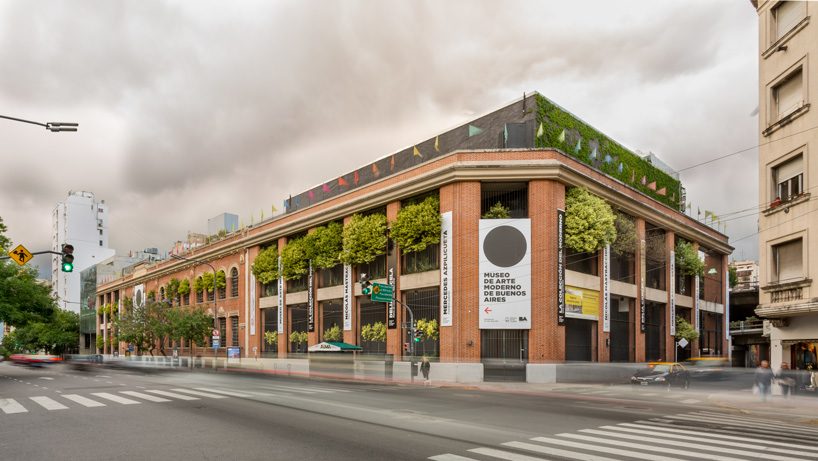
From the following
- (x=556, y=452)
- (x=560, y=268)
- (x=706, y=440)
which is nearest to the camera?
(x=556, y=452)

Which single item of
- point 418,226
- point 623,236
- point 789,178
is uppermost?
point 789,178

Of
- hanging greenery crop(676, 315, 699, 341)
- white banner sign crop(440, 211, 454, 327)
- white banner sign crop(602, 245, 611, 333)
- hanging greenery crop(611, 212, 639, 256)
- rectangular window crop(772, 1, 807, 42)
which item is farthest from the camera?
hanging greenery crop(676, 315, 699, 341)

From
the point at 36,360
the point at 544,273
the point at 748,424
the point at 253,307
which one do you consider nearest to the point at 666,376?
Answer: the point at 544,273

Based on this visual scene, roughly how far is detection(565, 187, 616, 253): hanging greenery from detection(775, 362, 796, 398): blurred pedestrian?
14.5 meters

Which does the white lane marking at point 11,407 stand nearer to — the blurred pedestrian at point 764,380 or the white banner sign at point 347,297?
the blurred pedestrian at point 764,380

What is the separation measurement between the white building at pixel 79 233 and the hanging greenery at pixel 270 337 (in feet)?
320

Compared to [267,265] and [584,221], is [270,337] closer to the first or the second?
[267,265]

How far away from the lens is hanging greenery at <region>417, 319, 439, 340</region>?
122ft

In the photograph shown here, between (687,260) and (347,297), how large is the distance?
2960 centimetres

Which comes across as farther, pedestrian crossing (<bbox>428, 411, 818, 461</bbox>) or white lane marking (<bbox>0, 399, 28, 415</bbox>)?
white lane marking (<bbox>0, 399, 28, 415</bbox>)

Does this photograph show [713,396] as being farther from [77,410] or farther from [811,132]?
[77,410]

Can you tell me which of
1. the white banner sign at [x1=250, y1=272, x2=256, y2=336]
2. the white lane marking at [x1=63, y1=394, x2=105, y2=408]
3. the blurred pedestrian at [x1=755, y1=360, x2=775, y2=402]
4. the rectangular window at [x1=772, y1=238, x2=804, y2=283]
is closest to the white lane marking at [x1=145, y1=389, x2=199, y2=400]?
the white lane marking at [x1=63, y1=394, x2=105, y2=408]

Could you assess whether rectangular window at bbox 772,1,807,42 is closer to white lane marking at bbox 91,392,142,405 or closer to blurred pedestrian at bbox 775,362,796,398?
blurred pedestrian at bbox 775,362,796,398

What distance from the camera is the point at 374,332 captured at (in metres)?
42.0
